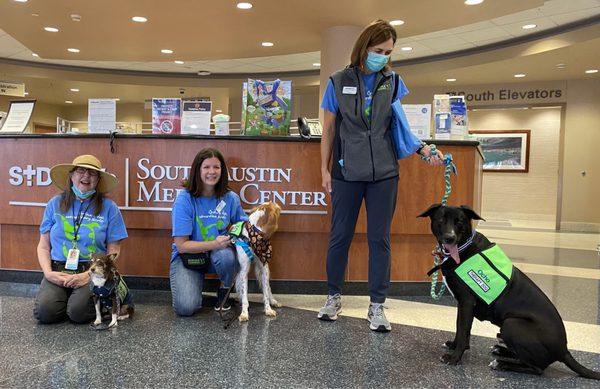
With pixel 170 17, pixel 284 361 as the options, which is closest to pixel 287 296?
pixel 284 361

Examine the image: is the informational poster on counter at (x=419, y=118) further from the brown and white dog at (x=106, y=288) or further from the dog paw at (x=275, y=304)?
the brown and white dog at (x=106, y=288)

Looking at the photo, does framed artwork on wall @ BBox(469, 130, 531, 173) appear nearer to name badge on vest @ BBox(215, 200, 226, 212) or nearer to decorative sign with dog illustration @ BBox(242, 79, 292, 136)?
decorative sign with dog illustration @ BBox(242, 79, 292, 136)

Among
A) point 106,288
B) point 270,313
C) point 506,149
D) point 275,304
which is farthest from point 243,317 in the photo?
point 506,149

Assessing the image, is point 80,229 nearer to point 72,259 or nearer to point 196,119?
point 72,259

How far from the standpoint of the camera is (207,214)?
304 centimetres

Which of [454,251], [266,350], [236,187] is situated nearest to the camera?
[454,251]

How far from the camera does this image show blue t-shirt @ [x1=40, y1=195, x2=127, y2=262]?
2.85m

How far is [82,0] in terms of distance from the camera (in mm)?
5852

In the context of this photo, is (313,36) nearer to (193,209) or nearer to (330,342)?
(193,209)

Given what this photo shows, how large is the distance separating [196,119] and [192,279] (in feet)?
4.14

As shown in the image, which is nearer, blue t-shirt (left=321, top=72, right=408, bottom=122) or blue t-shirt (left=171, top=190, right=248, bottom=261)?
blue t-shirt (left=321, top=72, right=408, bottom=122)

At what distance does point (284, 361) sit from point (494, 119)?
425 inches

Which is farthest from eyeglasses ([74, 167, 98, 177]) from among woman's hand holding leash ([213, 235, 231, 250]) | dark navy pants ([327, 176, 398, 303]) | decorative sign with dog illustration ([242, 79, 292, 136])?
dark navy pants ([327, 176, 398, 303])

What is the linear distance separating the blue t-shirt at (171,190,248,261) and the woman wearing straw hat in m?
0.43
